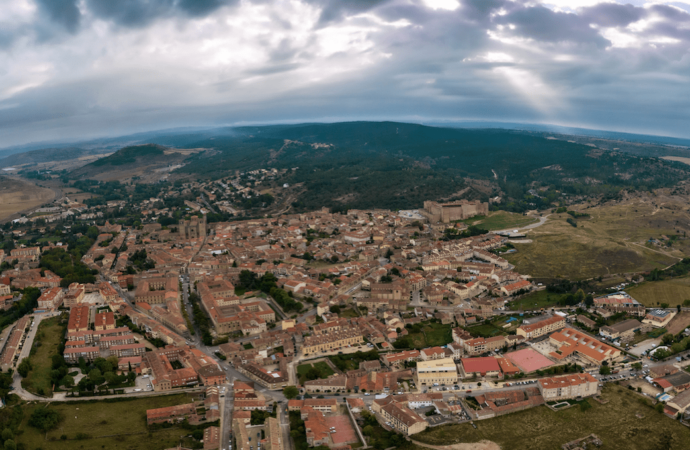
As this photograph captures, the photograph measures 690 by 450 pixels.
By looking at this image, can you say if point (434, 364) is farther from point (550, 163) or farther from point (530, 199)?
point (550, 163)

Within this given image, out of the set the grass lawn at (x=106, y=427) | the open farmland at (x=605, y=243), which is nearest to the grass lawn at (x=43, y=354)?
the grass lawn at (x=106, y=427)

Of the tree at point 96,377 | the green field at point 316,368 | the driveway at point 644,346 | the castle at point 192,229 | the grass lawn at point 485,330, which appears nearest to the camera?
the tree at point 96,377

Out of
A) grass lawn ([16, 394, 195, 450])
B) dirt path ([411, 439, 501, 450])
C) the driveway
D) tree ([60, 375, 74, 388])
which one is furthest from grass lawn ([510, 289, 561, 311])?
tree ([60, 375, 74, 388])

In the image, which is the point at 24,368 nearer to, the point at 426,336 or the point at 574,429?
the point at 426,336

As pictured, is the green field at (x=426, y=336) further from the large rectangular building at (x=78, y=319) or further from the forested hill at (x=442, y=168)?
the forested hill at (x=442, y=168)

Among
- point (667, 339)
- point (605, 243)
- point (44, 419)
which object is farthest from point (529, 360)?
point (605, 243)

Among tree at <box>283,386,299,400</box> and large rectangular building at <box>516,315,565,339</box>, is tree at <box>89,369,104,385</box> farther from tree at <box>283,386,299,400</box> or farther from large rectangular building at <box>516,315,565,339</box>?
large rectangular building at <box>516,315,565,339</box>

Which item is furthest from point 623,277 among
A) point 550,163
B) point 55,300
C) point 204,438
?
point 550,163
